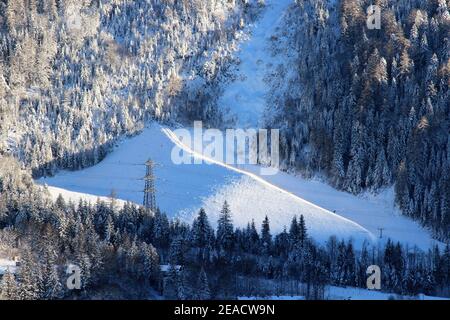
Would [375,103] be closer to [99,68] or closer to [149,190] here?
[149,190]

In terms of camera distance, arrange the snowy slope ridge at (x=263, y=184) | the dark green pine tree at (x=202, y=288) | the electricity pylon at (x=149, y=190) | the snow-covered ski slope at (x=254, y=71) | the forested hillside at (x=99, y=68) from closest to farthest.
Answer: the dark green pine tree at (x=202, y=288)
the electricity pylon at (x=149, y=190)
the snowy slope ridge at (x=263, y=184)
the forested hillside at (x=99, y=68)
the snow-covered ski slope at (x=254, y=71)

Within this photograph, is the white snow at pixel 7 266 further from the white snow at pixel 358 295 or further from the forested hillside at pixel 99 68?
the forested hillside at pixel 99 68

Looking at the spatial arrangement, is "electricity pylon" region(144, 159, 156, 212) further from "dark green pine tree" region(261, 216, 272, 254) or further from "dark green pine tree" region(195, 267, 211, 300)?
"dark green pine tree" region(195, 267, 211, 300)

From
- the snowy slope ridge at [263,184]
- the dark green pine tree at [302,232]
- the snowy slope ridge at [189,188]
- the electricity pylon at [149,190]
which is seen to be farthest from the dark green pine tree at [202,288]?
the snowy slope ridge at [263,184]

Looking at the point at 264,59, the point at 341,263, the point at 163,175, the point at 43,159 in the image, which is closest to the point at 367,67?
the point at 264,59

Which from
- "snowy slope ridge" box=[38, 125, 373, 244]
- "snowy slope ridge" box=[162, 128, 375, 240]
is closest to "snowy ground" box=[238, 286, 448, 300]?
"snowy slope ridge" box=[38, 125, 373, 244]

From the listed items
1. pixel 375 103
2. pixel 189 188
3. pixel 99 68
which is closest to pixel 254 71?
pixel 99 68
